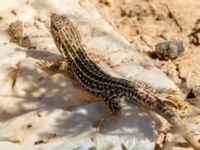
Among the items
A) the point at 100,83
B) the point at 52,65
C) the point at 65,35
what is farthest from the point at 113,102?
the point at 65,35

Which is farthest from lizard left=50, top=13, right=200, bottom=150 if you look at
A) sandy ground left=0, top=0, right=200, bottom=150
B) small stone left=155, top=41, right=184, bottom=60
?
small stone left=155, top=41, right=184, bottom=60

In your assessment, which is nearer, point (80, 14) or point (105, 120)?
point (105, 120)

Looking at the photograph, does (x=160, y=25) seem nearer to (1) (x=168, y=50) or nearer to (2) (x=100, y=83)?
(1) (x=168, y=50)

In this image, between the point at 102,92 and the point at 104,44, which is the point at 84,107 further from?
the point at 104,44

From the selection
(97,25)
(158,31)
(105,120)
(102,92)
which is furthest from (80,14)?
(105,120)

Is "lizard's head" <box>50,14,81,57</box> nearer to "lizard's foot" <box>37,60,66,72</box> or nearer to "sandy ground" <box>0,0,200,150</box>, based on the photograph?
"lizard's foot" <box>37,60,66,72</box>

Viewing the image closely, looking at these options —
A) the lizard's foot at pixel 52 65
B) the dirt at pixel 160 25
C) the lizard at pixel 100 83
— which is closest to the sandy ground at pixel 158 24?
the dirt at pixel 160 25
